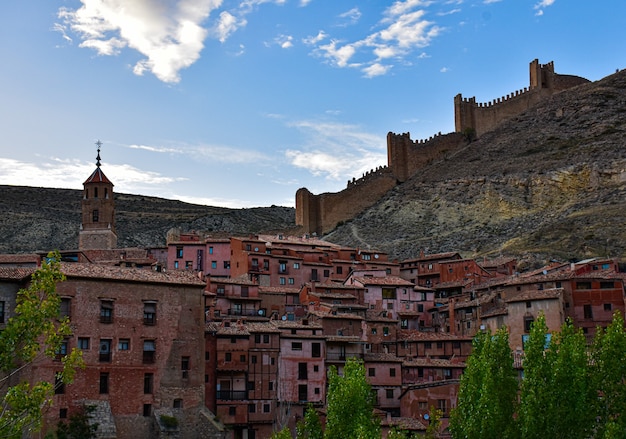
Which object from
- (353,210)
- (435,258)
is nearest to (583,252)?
(435,258)

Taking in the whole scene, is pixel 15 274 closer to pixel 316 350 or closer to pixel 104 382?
pixel 104 382

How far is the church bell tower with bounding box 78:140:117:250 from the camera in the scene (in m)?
77.4

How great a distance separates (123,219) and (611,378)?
101807 mm

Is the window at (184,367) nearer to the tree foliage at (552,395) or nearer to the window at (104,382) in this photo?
the window at (104,382)

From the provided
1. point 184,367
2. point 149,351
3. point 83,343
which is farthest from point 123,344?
point 184,367

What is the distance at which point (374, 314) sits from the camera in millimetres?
54688

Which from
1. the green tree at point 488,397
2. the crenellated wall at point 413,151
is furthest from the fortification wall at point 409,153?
the green tree at point 488,397

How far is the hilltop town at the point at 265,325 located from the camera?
38781 millimetres

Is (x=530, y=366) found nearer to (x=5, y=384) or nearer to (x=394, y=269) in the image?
(x=5, y=384)

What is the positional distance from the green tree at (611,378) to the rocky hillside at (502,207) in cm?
4081

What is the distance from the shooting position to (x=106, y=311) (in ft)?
129

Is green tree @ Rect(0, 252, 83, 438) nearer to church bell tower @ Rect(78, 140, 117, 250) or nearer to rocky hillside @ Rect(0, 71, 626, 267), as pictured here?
rocky hillside @ Rect(0, 71, 626, 267)

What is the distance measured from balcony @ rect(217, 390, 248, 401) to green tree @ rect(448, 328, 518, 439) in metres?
16.0

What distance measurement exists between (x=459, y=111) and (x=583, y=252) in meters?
47.2
